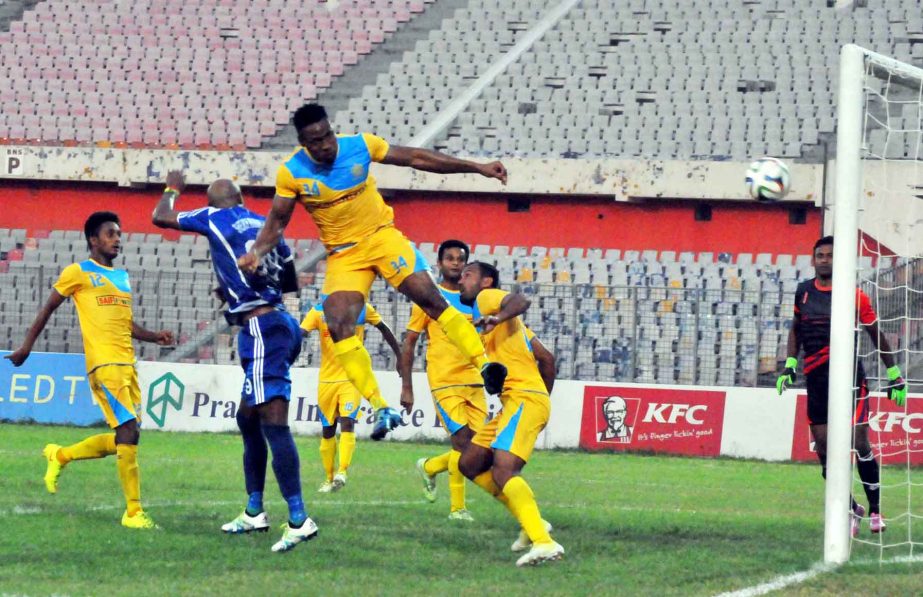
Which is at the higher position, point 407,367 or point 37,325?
point 37,325

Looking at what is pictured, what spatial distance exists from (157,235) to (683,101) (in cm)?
1032

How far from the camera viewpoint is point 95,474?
42.8 ft

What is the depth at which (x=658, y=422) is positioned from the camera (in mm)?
18797

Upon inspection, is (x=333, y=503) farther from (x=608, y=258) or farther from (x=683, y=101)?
(x=683, y=101)

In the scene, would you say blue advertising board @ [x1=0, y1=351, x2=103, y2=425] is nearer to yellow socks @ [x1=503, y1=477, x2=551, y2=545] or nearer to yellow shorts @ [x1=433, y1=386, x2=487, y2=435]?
yellow shorts @ [x1=433, y1=386, x2=487, y2=435]

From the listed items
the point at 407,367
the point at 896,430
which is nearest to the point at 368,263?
the point at 407,367

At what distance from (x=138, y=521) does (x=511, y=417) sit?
265 cm

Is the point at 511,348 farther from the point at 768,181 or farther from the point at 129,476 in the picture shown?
the point at 768,181

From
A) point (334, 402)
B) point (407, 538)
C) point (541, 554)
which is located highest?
point (334, 402)

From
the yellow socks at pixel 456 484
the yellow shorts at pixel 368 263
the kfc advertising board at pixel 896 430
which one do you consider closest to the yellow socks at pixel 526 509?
the yellow shorts at pixel 368 263

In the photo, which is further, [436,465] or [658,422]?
[658,422]

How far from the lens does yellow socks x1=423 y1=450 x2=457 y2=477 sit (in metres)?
11.0

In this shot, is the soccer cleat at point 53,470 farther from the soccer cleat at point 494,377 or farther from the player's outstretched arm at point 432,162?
the soccer cleat at point 494,377

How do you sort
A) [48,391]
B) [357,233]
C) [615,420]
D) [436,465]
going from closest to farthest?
[357,233], [436,465], [615,420], [48,391]
